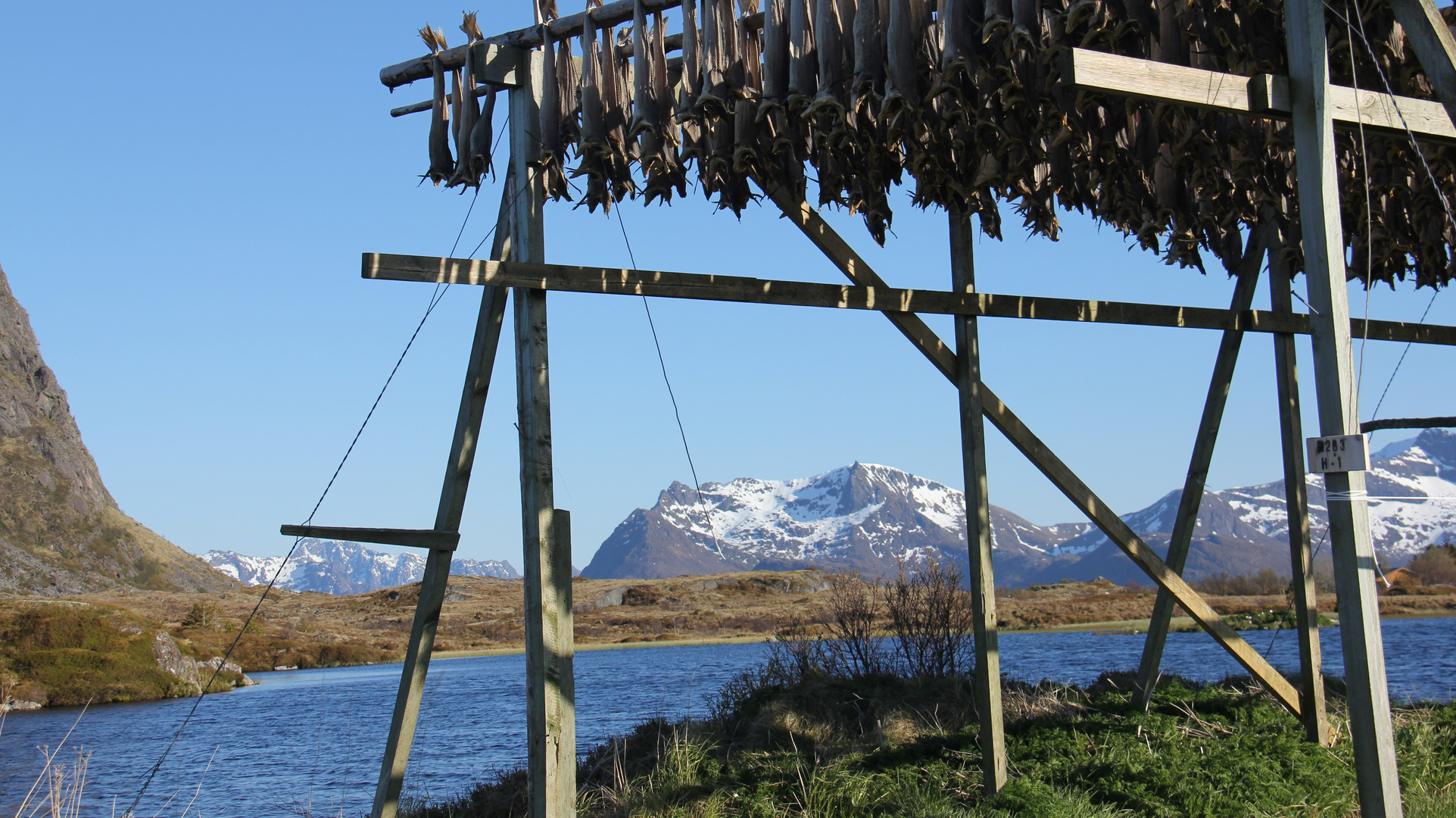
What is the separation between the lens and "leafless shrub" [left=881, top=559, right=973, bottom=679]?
12.8m

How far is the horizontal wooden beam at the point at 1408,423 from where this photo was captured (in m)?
4.75

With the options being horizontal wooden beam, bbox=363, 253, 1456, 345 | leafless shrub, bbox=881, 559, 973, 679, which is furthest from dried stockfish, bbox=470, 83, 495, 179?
leafless shrub, bbox=881, 559, 973, 679

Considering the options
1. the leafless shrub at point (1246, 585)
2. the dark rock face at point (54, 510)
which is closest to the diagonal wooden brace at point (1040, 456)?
the leafless shrub at point (1246, 585)

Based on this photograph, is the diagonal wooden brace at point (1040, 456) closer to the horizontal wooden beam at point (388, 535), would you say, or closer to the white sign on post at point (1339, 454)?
the white sign on post at point (1339, 454)

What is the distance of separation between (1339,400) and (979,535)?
9.40ft

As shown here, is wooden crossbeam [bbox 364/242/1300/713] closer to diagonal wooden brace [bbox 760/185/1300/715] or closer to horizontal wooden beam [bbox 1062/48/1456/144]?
diagonal wooden brace [bbox 760/185/1300/715]

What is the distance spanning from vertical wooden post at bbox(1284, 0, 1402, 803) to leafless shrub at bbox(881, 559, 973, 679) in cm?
855

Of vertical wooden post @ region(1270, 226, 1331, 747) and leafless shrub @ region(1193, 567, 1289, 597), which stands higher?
vertical wooden post @ region(1270, 226, 1331, 747)

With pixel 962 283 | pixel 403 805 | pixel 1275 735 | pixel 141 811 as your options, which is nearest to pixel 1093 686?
pixel 1275 735

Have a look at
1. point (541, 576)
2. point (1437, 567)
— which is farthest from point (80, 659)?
point (1437, 567)

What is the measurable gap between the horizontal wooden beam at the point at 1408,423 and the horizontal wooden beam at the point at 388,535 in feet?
15.8

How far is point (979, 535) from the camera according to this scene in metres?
6.79

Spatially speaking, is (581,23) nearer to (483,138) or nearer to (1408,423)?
(483,138)

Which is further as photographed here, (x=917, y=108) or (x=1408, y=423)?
(x=917, y=108)
